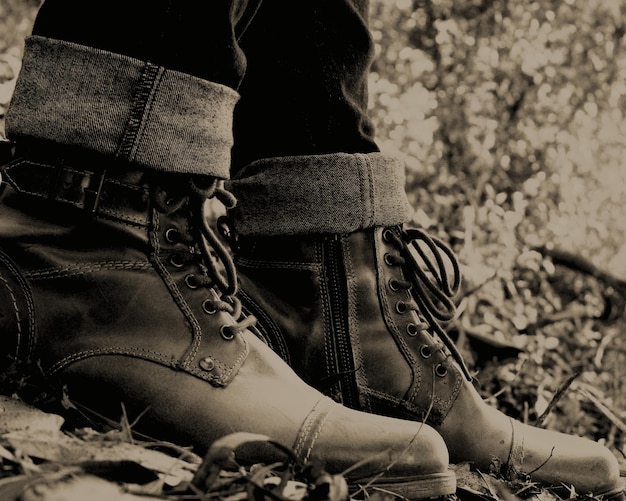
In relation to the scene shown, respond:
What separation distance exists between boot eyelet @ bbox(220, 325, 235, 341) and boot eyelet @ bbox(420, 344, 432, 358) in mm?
441

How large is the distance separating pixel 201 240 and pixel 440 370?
56 centimetres

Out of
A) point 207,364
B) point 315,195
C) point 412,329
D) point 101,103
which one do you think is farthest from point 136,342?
point 412,329

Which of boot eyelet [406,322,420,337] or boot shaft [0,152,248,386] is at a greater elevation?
boot shaft [0,152,248,386]

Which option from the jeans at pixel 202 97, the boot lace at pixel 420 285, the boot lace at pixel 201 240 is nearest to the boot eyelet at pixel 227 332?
the boot lace at pixel 201 240

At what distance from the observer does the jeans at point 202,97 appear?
4.01ft

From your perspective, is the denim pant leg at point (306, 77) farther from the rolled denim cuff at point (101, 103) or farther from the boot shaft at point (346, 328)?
the rolled denim cuff at point (101, 103)

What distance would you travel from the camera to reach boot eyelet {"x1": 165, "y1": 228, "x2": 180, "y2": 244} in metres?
1.34

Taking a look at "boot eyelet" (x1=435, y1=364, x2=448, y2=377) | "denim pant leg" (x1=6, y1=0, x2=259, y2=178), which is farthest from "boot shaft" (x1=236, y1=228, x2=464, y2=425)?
"denim pant leg" (x1=6, y1=0, x2=259, y2=178)

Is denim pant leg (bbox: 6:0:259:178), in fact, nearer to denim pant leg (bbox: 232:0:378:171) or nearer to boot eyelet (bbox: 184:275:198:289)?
boot eyelet (bbox: 184:275:198:289)

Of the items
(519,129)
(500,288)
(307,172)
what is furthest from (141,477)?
(519,129)

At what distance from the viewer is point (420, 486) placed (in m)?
1.24

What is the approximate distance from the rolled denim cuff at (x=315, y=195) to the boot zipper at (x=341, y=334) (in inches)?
3.7

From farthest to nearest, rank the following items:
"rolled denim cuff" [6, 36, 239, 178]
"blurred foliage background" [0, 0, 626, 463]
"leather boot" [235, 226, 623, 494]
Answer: "blurred foliage background" [0, 0, 626, 463] < "leather boot" [235, 226, 623, 494] < "rolled denim cuff" [6, 36, 239, 178]

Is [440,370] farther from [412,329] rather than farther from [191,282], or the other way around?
[191,282]
